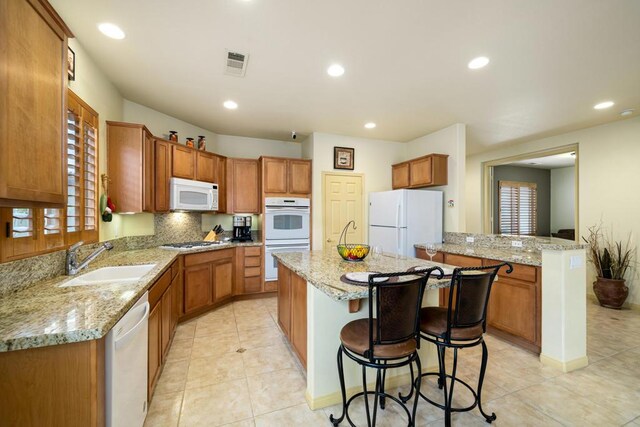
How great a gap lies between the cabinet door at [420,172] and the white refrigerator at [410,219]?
235mm

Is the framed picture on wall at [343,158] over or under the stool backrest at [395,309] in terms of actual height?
over

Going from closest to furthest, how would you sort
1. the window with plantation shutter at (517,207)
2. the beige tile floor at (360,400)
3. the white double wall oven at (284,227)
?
the beige tile floor at (360,400), the white double wall oven at (284,227), the window with plantation shutter at (517,207)

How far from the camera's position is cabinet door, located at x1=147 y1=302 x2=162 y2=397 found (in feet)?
5.93

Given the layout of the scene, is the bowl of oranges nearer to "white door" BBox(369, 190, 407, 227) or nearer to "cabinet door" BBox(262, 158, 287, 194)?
"white door" BBox(369, 190, 407, 227)

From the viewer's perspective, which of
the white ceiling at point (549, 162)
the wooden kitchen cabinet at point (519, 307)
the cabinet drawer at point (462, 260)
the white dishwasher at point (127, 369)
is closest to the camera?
the white dishwasher at point (127, 369)

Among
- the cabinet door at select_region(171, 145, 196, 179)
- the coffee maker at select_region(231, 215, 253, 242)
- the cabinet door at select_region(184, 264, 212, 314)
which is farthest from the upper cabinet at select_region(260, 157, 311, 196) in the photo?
the cabinet door at select_region(184, 264, 212, 314)

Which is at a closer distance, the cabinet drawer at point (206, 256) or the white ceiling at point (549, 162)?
the cabinet drawer at point (206, 256)

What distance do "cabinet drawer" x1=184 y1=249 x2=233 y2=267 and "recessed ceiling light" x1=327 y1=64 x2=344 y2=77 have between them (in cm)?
261

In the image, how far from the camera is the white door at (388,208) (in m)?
3.97

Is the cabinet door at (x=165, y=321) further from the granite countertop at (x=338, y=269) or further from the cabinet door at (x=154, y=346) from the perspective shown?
the granite countertop at (x=338, y=269)

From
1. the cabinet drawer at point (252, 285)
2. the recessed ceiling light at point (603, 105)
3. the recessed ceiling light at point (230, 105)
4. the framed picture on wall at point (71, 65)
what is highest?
the recessed ceiling light at point (230, 105)

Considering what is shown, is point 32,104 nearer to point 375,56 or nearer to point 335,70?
point 335,70

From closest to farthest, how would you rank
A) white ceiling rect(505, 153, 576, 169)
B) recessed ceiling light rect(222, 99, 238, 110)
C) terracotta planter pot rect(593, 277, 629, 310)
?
recessed ceiling light rect(222, 99, 238, 110)
terracotta planter pot rect(593, 277, 629, 310)
white ceiling rect(505, 153, 576, 169)

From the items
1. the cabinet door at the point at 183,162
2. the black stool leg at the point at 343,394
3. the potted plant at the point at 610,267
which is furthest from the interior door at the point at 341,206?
the potted plant at the point at 610,267
